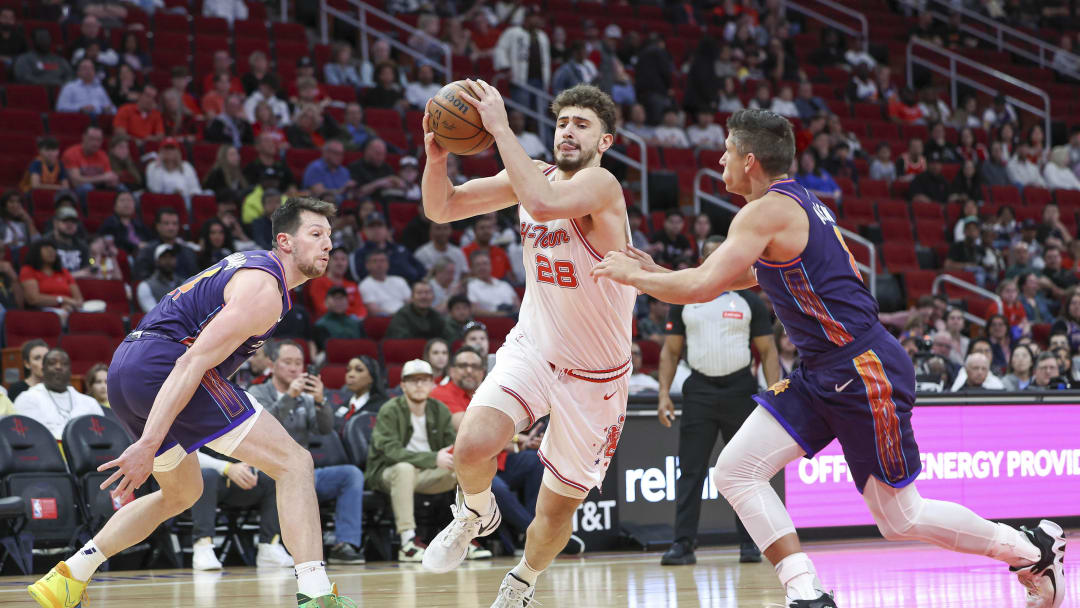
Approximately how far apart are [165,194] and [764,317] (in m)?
6.74

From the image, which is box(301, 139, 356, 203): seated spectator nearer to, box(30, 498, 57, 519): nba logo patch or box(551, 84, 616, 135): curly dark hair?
box(30, 498, 57, 519): nba logo patch

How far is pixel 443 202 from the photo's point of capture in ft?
17.6

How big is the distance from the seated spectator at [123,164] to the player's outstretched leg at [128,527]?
807cm

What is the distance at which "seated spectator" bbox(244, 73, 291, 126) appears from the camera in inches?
562

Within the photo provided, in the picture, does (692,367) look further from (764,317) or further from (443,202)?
(443,202)

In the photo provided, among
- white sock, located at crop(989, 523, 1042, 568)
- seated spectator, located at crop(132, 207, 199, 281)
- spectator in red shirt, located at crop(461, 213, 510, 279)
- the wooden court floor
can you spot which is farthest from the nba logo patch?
white sock, located at crop(989, 523, 1042, 568)

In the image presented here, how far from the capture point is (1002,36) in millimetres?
24391

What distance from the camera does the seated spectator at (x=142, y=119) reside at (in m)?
13.3

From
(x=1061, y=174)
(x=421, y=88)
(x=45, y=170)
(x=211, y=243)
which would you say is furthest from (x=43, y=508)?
(x=1061, y=174)

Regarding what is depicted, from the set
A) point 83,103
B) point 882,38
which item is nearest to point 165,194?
point 83,103

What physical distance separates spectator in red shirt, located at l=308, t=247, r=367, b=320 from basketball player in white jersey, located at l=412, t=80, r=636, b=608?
6.96 metres

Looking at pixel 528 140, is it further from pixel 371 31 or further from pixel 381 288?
pixel 381 288

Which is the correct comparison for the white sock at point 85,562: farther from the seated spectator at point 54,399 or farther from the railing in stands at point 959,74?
the railing in stands at point 959,74

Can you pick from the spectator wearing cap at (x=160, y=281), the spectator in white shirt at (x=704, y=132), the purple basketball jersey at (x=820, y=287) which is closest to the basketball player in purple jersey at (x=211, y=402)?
the purple basketball jersey at (x=820, y=287)
